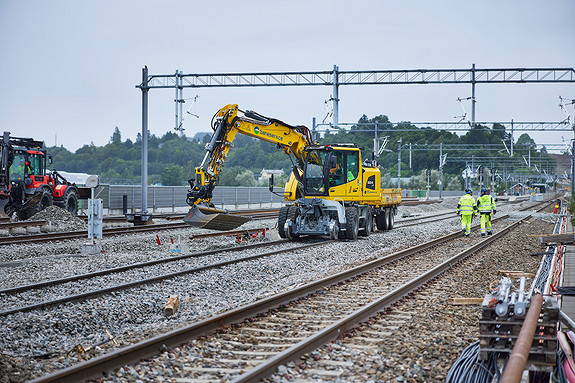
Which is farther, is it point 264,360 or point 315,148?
point 315,148

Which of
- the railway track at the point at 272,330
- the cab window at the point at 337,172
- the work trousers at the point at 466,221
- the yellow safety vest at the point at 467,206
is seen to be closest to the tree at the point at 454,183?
the work trousers at the point at 466,221

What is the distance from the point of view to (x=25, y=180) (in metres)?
24.3

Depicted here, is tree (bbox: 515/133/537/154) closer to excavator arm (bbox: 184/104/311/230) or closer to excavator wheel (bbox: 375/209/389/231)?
excavator wheel (bbox: 375/209/389/231)

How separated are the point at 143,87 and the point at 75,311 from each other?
1919cm

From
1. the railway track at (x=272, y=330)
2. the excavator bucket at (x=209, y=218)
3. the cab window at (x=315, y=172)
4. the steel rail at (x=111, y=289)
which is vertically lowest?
the railway track at (x=272, y=330)

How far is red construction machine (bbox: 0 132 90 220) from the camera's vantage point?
76.5ft

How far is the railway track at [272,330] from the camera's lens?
572cm

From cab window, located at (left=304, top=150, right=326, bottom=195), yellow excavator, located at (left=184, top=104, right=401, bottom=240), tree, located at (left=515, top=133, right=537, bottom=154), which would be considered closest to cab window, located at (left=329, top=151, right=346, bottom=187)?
yellow excavator, located at (left=184, top=104, right=401, bottom=240)

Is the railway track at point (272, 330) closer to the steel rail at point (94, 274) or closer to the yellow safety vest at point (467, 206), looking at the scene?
the steel rail at point (94, 274)

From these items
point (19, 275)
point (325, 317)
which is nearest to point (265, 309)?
point (325, 317)

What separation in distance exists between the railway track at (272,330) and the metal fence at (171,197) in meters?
14.3

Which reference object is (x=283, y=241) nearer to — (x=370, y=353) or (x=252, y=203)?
(x=370, y=353)

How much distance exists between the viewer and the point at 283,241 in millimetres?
18969

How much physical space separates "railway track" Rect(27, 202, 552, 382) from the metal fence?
46.9 ft
